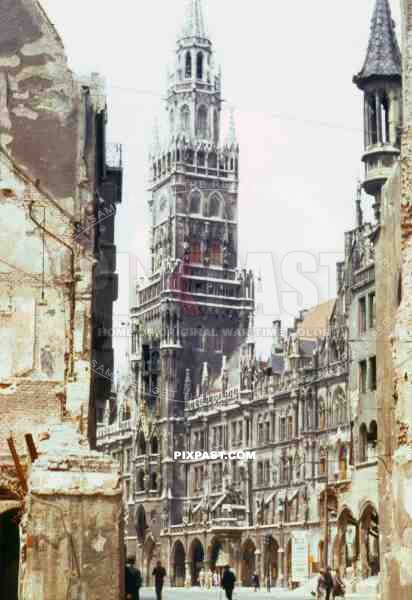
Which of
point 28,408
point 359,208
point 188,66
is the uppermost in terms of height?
point 188,66

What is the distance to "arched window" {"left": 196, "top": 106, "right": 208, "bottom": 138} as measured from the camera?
337 ft

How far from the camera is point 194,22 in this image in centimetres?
10500

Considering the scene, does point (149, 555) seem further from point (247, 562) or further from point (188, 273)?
point (188, 273)

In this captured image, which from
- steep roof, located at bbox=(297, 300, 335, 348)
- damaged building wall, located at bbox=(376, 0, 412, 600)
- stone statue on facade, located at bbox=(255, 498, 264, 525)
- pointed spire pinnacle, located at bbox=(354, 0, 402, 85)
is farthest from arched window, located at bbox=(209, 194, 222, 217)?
damaged building wall, located at bbox=(376, 0, 412, 600)

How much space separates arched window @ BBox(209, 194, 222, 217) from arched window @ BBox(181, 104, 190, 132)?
21.4 ft

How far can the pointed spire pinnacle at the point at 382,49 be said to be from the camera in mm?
40969

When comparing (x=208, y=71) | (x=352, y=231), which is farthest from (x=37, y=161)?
(x=208, y=71)

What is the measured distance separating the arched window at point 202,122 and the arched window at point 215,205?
5.85 m

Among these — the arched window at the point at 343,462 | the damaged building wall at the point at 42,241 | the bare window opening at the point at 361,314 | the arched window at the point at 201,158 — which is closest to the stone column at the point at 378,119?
the bare window opening at the point at 361,314

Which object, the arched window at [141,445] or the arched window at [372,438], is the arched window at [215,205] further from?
the arched window at [372,438]

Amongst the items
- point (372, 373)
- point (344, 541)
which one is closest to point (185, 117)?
point (344, 541)

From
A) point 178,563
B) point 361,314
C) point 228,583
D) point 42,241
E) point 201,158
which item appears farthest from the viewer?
point 201,158

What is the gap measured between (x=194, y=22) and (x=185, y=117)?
27.3 feet

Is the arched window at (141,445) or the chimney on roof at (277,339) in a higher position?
the chimney on roof at (277,339)
